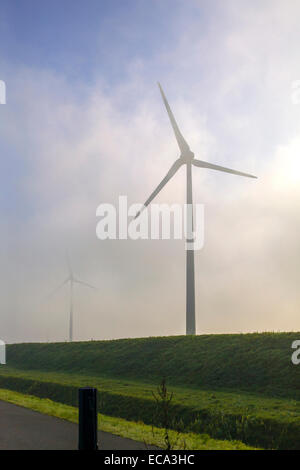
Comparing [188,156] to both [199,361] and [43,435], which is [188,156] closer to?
[199,361]

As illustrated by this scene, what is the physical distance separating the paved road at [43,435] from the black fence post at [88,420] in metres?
3.18

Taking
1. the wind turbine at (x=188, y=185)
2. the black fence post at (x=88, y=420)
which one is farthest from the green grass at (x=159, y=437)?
the wind turbine at (x=188, y=185)

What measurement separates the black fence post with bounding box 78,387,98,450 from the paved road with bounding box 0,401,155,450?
10.4 ft

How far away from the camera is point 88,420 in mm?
8930

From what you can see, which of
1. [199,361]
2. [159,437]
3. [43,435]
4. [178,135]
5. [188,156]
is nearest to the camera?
[159,437]

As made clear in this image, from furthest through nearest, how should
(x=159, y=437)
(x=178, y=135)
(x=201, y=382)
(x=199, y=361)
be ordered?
(x=178, y=135) → (x=199, y=361) → (x=201, y=382) → (x=159, y=437)

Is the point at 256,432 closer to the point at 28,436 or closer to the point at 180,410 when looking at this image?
Result: the point at 180,410

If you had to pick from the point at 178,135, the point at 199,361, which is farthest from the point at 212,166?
the point at 199,361

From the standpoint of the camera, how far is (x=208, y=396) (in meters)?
25.1

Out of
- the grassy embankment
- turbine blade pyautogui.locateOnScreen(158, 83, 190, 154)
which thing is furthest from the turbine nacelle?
the grassy embankment

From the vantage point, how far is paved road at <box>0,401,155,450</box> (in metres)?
12.1

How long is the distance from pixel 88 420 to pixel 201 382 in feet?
77.3

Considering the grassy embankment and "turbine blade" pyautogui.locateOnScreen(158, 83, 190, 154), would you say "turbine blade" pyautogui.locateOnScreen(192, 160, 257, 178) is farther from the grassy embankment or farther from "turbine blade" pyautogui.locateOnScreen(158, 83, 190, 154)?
the grassy embankment
